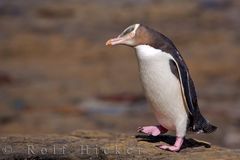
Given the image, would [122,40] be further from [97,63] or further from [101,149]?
[97,63]

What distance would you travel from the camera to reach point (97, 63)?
1792 cm

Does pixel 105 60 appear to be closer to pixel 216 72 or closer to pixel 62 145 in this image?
pixel 216 72

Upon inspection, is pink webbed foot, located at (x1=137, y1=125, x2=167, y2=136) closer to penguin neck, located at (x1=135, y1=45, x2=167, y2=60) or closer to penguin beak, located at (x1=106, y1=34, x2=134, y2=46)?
penguin neck, located at (x1=135, y1=45, x2=167, y2=60)

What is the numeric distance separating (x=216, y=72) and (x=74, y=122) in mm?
4633

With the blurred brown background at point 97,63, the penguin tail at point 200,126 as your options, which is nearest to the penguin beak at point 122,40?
the penguin tail at point 200,126

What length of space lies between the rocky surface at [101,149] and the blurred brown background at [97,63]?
6277mm

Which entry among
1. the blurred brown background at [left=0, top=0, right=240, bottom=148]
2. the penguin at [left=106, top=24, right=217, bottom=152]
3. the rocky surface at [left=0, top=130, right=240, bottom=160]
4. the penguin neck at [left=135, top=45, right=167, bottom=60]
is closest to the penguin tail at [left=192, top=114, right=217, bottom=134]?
the penguin at [left=106, top=24, right=217, bottom=152]

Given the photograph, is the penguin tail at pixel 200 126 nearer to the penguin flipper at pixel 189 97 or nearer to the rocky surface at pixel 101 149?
the penguin flipper at pixel 189 97

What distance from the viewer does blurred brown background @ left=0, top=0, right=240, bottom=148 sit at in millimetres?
13516

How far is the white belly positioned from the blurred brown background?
22.4 feet

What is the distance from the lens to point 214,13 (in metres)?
22.9

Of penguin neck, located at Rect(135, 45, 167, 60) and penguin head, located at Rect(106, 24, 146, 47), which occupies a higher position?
penguin head, located at Rect(106, 24, 146, 47)

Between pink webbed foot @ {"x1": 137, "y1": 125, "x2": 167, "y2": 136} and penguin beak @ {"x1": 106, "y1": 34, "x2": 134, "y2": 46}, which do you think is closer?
penguin beak @ {"x1": 106, "y1": 34, "x2": 134, "y2": 46}

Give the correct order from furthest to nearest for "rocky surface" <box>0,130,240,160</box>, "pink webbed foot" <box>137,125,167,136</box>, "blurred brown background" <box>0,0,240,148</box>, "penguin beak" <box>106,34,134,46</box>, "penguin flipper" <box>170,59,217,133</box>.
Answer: "blurred brown background" <box>0,0,240,148</box> → "pink webbed foot" <box>137,125,167,136</box> → "rocky surface" <box>0,130,240,160</box> → "penguin flipper" <box>170,59,217,133</box> → "penguin beak" <box>106,34,134,46</box>
